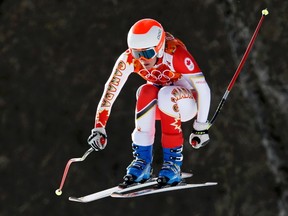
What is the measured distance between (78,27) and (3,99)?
1473mm

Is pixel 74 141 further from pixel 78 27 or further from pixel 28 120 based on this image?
pixel 78 27

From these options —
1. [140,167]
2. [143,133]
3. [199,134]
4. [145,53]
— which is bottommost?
[140,167]

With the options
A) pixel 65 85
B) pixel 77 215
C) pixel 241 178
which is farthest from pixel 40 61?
pixel 241 178

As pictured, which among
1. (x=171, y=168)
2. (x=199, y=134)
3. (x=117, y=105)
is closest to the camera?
(x=199, y=134)

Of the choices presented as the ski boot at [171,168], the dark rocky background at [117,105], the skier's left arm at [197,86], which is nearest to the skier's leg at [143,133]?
the ski boot at [171,168]

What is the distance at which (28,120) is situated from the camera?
1166 cm

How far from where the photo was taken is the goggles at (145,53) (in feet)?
21.1

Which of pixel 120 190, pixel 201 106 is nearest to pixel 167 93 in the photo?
pixel 201 106

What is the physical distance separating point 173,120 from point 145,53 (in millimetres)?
568

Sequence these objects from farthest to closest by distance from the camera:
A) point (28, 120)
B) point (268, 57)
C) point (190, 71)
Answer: point (28, 120)
point (268, 57)
point (190, 71)

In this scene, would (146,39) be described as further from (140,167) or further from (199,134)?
(140,167)

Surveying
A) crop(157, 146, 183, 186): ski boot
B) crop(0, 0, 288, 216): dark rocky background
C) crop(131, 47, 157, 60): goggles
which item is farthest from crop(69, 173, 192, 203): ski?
crop(0, 0, 288, 216): dark rocky background

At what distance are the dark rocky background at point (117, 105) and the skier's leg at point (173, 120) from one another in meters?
3.88

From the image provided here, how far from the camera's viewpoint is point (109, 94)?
22.4 feet
